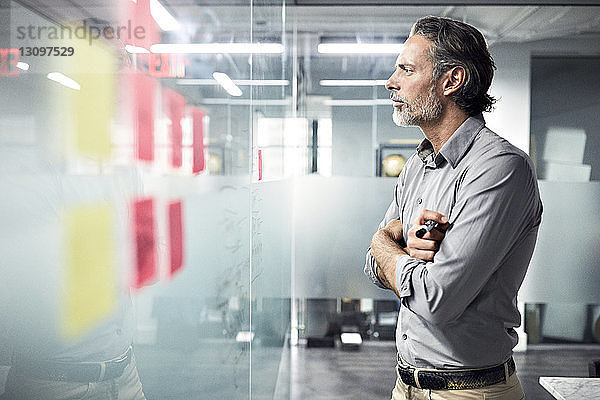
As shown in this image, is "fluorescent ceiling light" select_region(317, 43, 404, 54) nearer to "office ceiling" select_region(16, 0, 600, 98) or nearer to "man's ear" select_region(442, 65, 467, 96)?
"office ceiling" select_region(16, 0, 600, 98)

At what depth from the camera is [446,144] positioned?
62.8 inches

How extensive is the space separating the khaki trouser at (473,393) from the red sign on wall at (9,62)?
1.31 metres

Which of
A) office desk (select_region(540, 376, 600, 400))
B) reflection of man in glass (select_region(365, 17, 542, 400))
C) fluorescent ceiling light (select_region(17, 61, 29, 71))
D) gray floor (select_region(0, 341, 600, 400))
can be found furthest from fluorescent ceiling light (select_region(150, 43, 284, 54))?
office desk (select_region(540, 376, 600, 400))

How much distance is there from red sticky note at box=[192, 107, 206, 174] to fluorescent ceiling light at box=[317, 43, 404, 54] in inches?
115

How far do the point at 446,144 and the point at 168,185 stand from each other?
955 millimetres

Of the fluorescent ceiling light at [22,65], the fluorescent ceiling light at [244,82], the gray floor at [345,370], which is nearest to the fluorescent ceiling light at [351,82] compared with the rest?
the fluorescent ceiling light at [244,82]

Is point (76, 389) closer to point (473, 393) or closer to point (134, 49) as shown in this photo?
point (134, 49)

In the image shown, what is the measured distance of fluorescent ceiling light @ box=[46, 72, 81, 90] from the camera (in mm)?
482

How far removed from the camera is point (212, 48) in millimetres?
1151

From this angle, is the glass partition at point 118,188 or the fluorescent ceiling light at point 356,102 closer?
the glass partition at point 118,188

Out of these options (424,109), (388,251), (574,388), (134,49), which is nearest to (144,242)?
(134,49)

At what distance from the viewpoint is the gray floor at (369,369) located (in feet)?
11.7

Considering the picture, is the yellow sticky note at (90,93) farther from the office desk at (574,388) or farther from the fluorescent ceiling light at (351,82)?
the fluorescent ceiling light at (351,82)

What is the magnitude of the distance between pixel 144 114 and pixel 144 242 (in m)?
0.13
